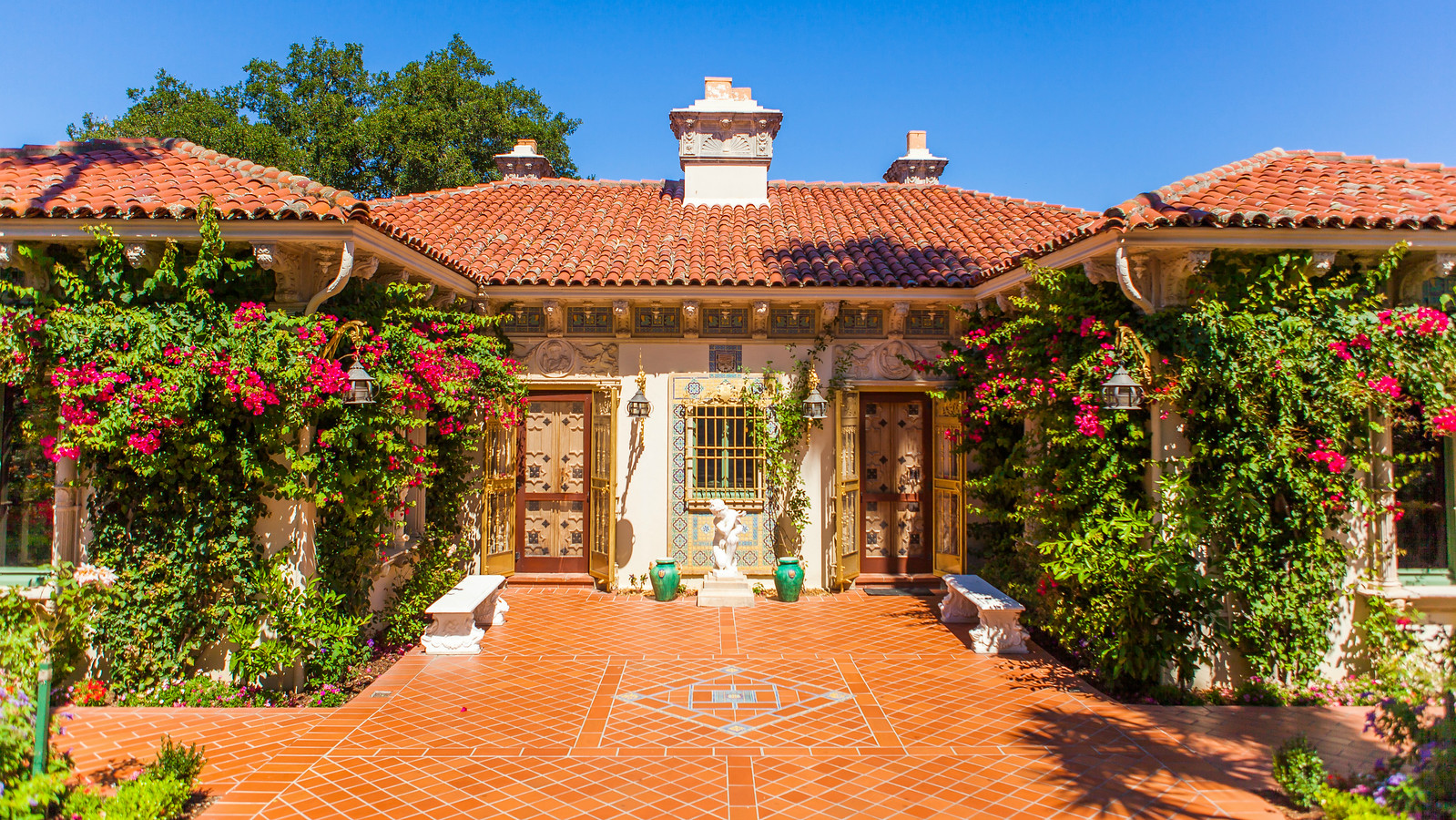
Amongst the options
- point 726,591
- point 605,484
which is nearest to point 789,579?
point 726,591

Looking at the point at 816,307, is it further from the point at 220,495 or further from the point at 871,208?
the point at 220,495

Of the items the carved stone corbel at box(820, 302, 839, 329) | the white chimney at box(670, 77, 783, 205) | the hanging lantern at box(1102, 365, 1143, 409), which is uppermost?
the white chimney at box(670, 77, 783, 205)

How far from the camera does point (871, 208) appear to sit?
41.4 ft

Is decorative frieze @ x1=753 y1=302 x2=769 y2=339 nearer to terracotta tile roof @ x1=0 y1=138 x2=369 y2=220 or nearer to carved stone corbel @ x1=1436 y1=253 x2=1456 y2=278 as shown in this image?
terracotta tile roof @ x1=0 y1=138 x2=369 y2=220

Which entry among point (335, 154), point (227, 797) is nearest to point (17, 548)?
point (227, 797)

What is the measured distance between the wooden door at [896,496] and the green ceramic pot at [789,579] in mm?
1291

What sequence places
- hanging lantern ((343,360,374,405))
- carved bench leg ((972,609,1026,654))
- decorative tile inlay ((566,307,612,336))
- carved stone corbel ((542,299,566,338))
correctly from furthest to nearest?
decorative tile inlay ((566,307,612,336)), carved stone corbel ((542,299,566,338)), carved bench leg ((972,609,1026,654)), hanging lantern ((343,360,374,405))

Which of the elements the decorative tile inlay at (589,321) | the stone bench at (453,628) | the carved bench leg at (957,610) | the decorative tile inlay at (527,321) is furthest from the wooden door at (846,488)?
the stone bench at (453,628)

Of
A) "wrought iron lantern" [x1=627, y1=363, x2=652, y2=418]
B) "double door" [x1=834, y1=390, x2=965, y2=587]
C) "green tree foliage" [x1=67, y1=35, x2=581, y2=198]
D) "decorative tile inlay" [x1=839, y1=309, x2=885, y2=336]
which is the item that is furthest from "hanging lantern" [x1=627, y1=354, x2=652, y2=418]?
"green tree foliage" [x1=67, y1=35, x2=581, y2=198]

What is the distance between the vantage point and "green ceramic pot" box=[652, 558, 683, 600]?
29.7ft

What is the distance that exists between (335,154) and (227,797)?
23.5 m

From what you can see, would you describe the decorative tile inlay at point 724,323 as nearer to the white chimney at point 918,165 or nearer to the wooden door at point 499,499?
the wooden door at point 499,499

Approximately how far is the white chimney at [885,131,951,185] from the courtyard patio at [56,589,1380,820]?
9.53 meters

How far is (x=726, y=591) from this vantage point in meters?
9.02
